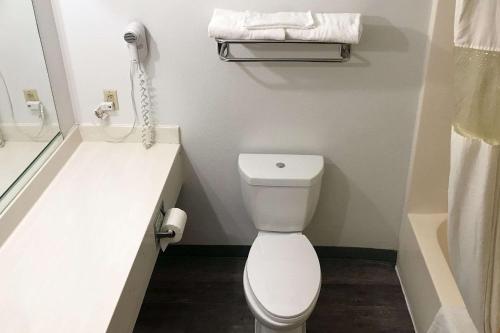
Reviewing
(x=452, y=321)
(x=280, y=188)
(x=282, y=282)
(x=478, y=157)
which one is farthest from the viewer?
(x=280, y=188)

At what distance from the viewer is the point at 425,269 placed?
2043 mm

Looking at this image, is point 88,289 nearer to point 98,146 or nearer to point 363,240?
point 98,146

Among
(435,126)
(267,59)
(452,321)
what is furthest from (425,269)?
(267,59)

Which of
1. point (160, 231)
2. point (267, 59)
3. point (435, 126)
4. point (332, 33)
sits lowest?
point (160, 231)

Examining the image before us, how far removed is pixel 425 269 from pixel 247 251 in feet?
3.03

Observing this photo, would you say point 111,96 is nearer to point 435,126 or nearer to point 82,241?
point 82,241

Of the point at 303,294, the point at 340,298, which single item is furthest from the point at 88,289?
the point at 340,298

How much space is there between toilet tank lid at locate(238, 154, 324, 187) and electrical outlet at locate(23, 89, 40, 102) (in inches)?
35.4

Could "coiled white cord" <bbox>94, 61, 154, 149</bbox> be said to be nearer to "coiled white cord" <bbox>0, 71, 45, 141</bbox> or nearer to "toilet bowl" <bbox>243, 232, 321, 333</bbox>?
"coiled white cord" <bbox>0, 71, 45, 141</bbox>

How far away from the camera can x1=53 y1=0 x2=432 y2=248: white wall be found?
197 cm

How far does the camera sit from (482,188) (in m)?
1.29

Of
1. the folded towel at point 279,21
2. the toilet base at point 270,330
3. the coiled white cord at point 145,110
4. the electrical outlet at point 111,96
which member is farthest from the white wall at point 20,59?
the toilet base at point 270,330

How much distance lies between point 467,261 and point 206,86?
4.12 feet

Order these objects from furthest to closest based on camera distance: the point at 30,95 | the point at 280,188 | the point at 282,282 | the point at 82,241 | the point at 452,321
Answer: the point at 280,188
the point at 30,95
the point at 282,282
the point at 452,321
the point at 82,241
